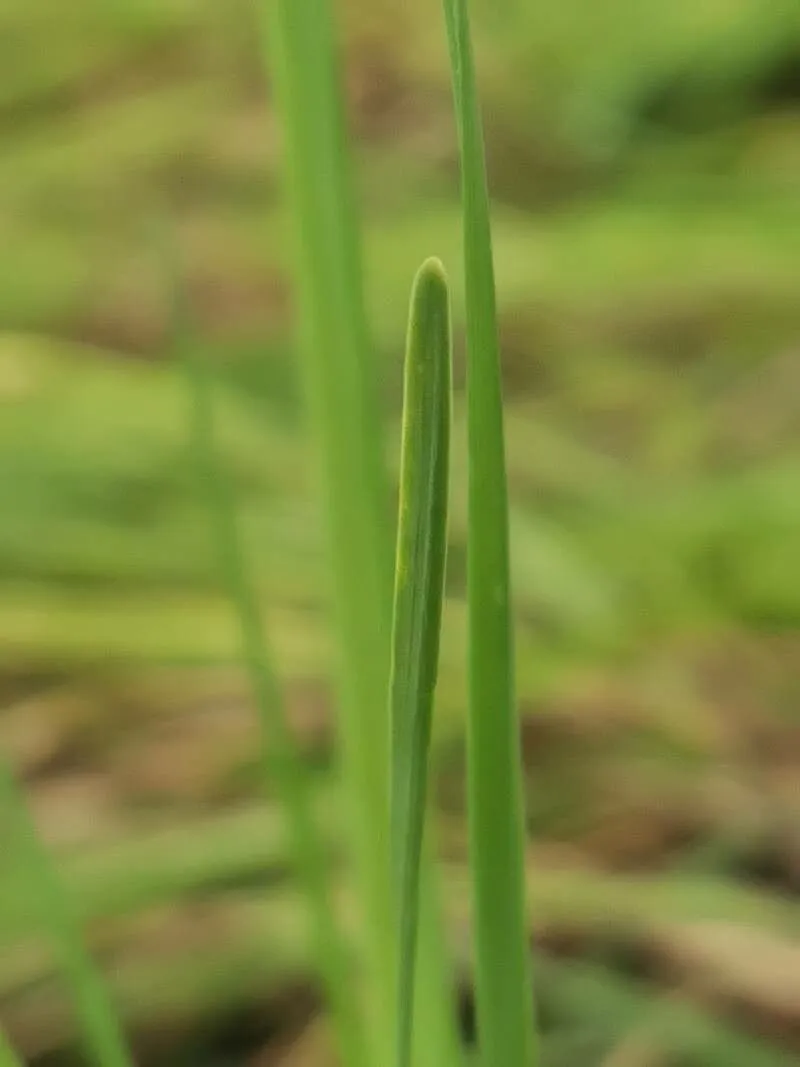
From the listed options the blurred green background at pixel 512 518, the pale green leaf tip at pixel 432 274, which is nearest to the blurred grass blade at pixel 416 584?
the pale green leaf tip at pixel 432 274

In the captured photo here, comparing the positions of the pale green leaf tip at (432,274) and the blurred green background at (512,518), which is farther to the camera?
the blurred green background at (512,518)

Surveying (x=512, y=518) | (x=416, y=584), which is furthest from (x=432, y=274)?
(x=512, y=518)

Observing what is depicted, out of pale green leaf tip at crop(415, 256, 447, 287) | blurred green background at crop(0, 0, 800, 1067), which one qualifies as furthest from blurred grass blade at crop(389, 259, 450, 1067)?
blurred green background at crop(0, 0, 800, 1067)

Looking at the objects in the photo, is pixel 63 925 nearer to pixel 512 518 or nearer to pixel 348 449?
pixel 348 449

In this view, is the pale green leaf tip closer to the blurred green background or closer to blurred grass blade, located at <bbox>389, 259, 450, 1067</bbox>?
blurred grass blade, located at <bbox>389, 259, 450, 1067</bbox>

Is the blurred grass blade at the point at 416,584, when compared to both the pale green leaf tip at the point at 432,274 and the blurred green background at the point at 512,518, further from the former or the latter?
the blurred green background at the point at 512,518

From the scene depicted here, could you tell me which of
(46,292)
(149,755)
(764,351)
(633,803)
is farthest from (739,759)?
(46,292)
